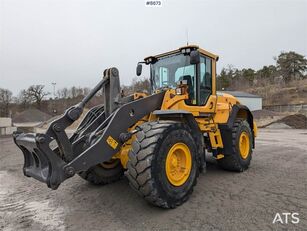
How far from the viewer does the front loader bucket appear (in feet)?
11.2

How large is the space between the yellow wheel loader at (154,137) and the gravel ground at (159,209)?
Result: 0.96ft

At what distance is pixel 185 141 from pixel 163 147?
51cm

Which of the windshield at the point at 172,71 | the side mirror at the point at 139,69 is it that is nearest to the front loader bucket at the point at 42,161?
the windshield at the point at 172,71

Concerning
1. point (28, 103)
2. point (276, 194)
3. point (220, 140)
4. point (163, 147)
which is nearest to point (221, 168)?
point (220, 140)

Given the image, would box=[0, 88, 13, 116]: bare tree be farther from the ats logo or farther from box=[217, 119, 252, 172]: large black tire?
the ats logo

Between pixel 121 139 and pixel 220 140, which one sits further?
pixel 220 140

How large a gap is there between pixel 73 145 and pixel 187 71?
2.56 m

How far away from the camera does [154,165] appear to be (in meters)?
3.64

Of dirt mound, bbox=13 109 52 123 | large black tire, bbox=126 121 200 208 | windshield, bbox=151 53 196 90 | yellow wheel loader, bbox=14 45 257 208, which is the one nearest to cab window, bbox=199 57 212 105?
yellow wheel loader, bbox=14 45 257 208

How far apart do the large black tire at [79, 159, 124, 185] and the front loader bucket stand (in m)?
1.24

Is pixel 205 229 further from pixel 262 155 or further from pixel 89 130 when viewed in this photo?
pixel 262 155

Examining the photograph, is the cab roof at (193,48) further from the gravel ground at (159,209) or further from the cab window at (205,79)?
the gravel ground at (159,209)

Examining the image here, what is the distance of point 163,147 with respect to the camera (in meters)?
3.81

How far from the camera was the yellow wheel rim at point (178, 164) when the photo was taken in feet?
13.0
